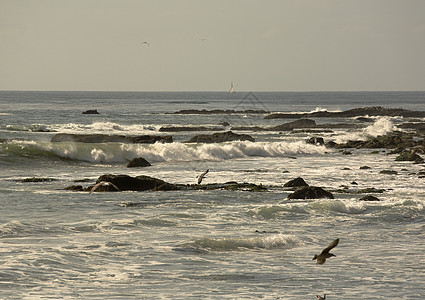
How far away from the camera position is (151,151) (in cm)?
4878

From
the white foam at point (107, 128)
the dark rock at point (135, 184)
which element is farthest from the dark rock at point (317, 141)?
the dark rock at point (135, 184)

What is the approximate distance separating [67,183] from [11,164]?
399 inches

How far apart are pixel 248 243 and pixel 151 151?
31.0m

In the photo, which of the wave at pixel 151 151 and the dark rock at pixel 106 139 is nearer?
the wave at pixel 151 151

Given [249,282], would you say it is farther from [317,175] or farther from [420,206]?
[317,175]

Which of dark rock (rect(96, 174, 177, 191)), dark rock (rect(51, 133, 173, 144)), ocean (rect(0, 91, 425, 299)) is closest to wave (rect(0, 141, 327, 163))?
dark rock (rect(51, 133, 173, 144))

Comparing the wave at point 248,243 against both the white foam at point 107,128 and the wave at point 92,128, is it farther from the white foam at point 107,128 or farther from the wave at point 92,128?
the white foam at point 107,128

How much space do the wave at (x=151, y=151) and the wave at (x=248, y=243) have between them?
27.0 metres

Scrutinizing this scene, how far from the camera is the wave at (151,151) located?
45125 mm

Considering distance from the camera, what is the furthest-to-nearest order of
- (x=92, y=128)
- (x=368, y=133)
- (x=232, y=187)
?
(x=92, y=128) → (x=368, y=133) → (x=232, y=187)

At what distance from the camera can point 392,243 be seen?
60.9ft

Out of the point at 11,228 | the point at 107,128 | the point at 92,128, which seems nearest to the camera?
the point at 11,228

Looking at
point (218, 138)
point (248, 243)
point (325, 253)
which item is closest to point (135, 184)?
point (248, 243)

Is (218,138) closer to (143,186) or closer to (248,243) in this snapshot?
(143,186)
